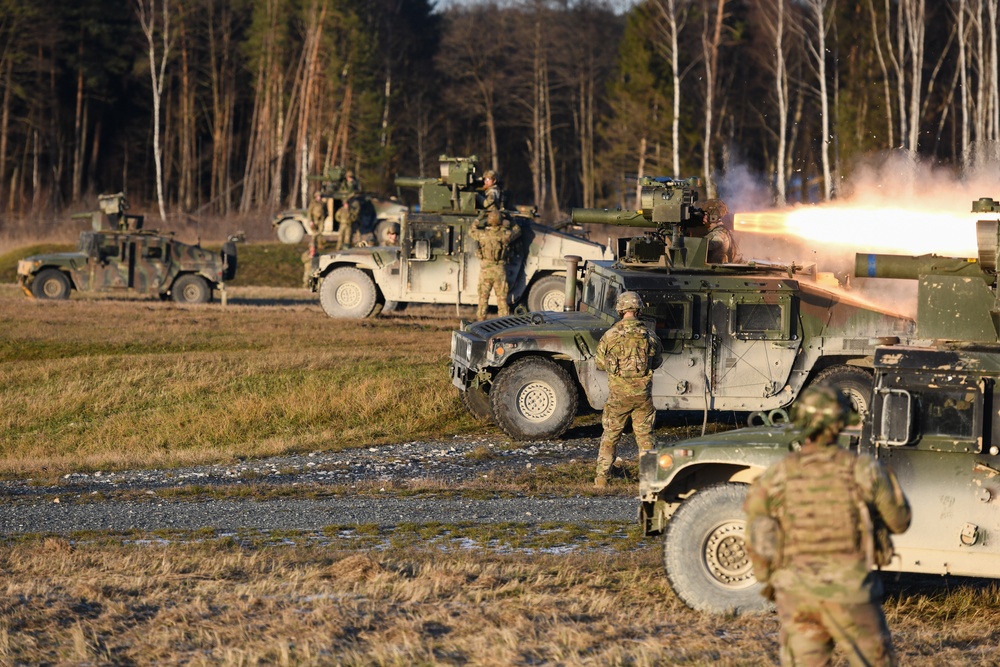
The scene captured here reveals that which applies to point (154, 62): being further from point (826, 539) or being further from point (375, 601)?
point (826, 539)

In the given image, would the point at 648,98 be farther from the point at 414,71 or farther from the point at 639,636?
the point at 639,636

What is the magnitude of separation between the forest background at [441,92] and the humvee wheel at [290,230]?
6.34 m

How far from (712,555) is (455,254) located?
650 inches

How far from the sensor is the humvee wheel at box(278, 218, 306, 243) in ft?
135

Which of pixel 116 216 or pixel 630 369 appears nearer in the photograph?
pixel 630 369

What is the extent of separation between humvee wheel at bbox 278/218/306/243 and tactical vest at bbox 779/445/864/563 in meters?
35.7

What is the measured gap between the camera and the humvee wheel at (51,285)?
28.8 meters

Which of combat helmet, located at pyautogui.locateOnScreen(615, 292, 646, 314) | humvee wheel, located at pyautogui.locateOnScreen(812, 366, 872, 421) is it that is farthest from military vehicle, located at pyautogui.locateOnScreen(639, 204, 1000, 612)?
humvee wheel, located at pyautogui.locateOnScreen(812, 366, 872, 421)

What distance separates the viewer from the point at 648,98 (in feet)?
170

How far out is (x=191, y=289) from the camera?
29.4m

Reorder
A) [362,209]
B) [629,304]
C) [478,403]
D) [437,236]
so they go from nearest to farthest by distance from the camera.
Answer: [629,304] < [478,403] < [437,236] < [362,209]

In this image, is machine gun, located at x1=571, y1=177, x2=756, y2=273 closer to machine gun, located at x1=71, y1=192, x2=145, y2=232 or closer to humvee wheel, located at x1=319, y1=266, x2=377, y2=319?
humvee wheel, located at x1=319, y1=266, x2=377, y2=319

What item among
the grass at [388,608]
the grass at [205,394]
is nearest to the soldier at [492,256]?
the grass at [205,394]

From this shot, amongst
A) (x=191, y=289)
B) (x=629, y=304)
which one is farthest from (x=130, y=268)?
(x=629, y=304)
